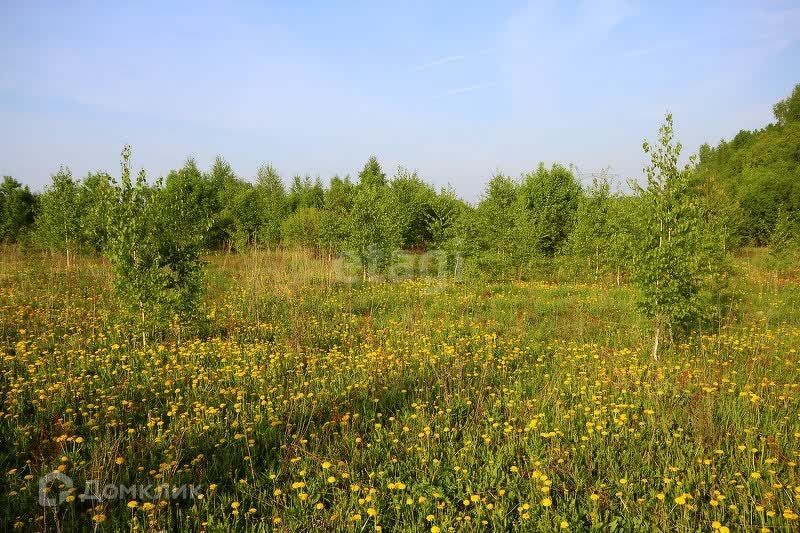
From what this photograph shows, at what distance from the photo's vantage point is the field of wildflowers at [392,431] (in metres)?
3.58

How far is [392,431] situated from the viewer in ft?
16.6

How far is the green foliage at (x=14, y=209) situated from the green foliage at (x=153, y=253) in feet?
94.5

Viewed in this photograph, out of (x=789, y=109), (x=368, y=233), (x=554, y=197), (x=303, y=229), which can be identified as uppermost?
(x=789, y=109)

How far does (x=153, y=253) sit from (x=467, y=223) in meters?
12.3

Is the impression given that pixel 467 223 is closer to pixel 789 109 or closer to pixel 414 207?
pixel 414 207

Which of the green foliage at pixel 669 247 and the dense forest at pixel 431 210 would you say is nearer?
the green foliage at pixel 669 247

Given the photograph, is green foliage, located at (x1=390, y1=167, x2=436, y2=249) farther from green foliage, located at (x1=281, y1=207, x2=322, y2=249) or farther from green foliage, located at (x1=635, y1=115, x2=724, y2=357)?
green foliage, located at (x1=635, y1=115, x2=724, y2=357)

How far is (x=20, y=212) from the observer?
31.5 meters

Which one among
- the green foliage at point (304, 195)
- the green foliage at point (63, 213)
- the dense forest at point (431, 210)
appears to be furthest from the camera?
the green foliage at point (304, 195)

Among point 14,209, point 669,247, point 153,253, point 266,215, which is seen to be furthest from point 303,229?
point 669,247

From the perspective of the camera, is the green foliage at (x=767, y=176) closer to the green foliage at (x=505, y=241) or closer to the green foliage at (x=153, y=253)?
the green foliage at (x=505, y=241)

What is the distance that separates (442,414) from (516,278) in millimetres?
17522

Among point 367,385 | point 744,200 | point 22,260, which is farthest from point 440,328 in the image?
point 744,200

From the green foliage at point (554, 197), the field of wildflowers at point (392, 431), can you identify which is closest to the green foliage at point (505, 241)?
the field of wildflowers at point (392, 431)
